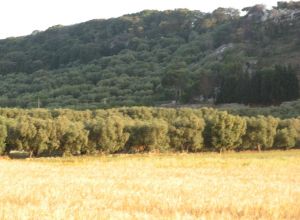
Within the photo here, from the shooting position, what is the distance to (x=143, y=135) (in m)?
88.9

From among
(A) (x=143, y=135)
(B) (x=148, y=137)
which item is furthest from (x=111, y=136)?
(B) (x=148, y=137)

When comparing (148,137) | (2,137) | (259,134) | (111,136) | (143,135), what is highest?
(2,137)

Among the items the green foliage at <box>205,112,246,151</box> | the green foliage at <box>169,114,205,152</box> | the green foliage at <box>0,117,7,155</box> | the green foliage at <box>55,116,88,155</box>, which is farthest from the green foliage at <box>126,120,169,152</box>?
the green foliage at <box>0,117,7,155</box>

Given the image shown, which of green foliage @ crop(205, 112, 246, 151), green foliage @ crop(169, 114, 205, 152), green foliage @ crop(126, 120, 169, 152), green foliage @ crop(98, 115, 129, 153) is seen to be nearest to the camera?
green foliage @ crop(98, 115, 129, 153)

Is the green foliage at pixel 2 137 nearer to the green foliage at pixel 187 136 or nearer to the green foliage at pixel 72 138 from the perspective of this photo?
the green foliage at pixel 72 138

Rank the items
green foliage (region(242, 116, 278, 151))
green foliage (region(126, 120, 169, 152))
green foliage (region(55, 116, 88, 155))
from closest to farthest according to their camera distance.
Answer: green foliage (region(55, 116, 88, 155))
green foliage (region(126, 120, 169, 152))
green foliage (region(242, 116, 278, 151))

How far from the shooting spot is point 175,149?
90688 millimetres

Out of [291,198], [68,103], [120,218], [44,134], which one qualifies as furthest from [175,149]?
[68,103]

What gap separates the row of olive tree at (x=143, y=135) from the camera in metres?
82.9

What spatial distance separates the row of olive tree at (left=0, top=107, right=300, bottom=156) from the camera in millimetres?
82938

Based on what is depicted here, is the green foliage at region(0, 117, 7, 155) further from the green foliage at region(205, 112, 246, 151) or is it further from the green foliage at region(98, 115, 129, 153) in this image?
the green foliage at region(205, 112, 246, 151)

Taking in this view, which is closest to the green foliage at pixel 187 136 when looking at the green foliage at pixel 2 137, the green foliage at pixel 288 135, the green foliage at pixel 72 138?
the green foliage at pixel 288 135

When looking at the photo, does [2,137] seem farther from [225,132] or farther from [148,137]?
[225,132]

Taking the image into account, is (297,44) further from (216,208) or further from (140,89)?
(216,208)
